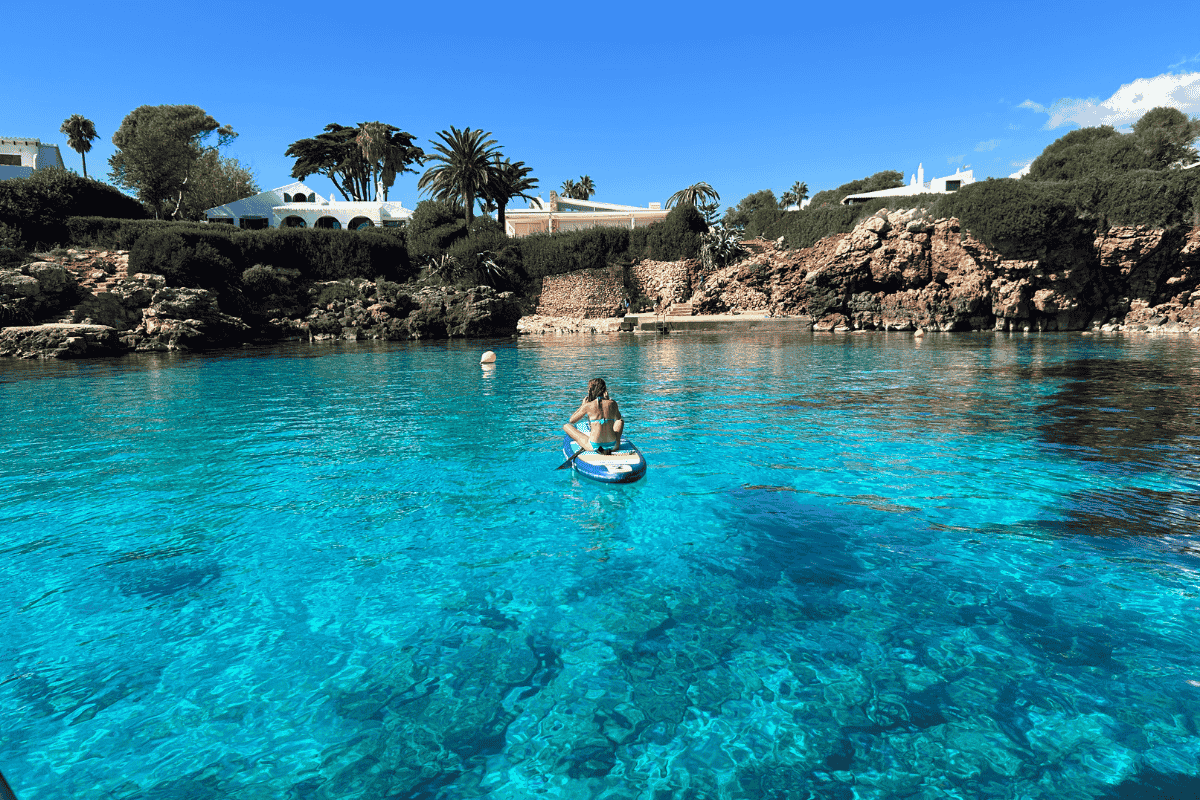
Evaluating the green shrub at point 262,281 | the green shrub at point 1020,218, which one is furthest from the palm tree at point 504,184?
the green shrub at point 1020,218

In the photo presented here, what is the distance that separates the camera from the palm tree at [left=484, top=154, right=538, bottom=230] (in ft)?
169

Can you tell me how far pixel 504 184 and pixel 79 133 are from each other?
4646cm

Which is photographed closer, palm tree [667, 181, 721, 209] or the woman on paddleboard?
the woman on paddleboard

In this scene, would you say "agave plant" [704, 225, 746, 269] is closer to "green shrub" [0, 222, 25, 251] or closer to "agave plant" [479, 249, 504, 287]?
"agave plant" [479, 249, 504, 287]

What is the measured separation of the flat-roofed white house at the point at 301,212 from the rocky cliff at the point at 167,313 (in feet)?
56.9

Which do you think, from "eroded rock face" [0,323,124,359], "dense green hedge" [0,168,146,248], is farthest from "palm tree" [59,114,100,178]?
"eroded rock face" [0,323,124,359]

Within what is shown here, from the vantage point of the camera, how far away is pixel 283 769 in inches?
138

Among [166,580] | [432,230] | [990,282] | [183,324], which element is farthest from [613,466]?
[432,230]

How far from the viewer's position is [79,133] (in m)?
62.1

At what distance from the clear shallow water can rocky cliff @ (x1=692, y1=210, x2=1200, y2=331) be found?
29568mm

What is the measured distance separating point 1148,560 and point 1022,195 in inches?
1494

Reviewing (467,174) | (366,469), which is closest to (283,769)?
(366,469)

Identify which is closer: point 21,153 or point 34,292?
point 34,292

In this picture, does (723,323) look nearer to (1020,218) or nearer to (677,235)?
(677,235)
